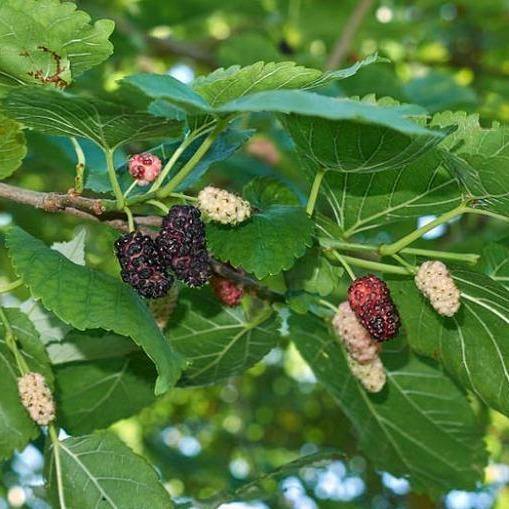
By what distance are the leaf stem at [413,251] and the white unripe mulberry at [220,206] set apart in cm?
16

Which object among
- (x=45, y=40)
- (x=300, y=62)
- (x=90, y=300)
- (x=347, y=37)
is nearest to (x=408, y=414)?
(x=90, y=300)

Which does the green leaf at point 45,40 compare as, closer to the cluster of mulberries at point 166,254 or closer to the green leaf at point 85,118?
the green leaf at point 85,118

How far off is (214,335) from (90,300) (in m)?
0.35

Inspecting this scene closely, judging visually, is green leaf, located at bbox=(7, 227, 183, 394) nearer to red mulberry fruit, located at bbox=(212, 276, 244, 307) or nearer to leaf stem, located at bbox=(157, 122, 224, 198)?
leaf stem, located at bbox=(157, 122, 224, 198)

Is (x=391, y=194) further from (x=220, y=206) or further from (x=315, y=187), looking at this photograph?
(x=220, y=206)

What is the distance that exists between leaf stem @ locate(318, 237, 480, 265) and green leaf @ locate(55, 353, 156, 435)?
342 mm

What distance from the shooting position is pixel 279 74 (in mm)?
Result: 934

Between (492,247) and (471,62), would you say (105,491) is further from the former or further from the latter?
(471,62)

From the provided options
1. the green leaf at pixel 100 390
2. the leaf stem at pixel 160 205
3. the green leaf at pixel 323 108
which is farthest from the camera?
the green leaf at pixel 100 390

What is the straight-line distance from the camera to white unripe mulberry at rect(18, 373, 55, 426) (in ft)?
3.68

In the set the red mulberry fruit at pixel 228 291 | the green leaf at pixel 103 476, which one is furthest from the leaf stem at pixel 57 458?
the red mulberry fruit at pixel 228 291

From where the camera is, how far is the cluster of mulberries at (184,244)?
984 millimetres

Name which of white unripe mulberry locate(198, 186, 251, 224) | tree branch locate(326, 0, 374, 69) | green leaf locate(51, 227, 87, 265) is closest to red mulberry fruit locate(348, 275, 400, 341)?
white unripe mulberry locate(198, 186, 251, 224)

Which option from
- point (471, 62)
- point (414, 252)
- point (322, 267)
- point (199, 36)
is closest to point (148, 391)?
point (322, 267)
